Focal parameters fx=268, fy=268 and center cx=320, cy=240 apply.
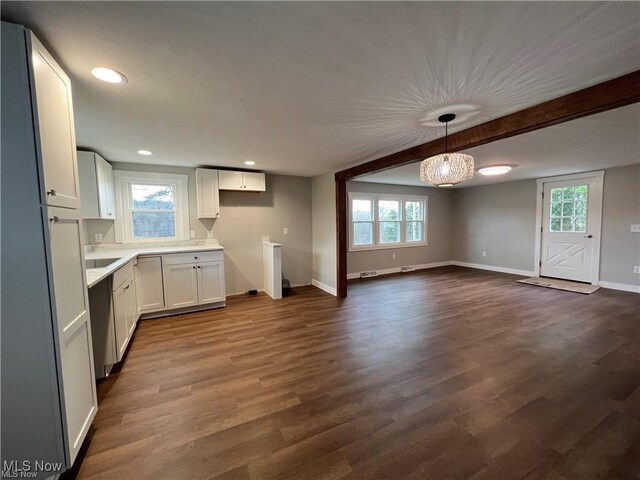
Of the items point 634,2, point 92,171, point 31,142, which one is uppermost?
point 634,2

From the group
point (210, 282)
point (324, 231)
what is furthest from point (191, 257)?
point (324, 231)

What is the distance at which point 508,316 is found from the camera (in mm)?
3637

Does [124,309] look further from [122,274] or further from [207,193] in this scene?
[207,193]

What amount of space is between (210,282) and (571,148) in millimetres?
5238

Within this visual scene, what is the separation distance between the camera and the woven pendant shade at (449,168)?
2.44m

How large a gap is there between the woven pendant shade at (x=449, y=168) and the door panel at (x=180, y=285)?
3.28 m

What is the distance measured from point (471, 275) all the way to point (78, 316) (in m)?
6.85

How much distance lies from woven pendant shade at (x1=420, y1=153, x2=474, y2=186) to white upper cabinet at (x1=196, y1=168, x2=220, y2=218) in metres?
3.17

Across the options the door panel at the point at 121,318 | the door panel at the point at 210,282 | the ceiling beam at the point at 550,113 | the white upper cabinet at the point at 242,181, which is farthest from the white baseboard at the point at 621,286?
the door panel at the point at 121,318

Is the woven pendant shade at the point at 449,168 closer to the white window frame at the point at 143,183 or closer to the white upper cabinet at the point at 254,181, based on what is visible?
the white upper cabinet at the point at 254,181

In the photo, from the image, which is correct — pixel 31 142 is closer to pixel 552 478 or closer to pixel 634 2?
pixel 634 2

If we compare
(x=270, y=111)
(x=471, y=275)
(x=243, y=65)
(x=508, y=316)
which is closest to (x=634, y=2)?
(x=243, y=65)

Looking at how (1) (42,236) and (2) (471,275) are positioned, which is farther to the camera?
(2) (471,275)

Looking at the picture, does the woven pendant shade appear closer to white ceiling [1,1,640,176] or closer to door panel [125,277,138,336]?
white ceiling [1,1,640,176]
